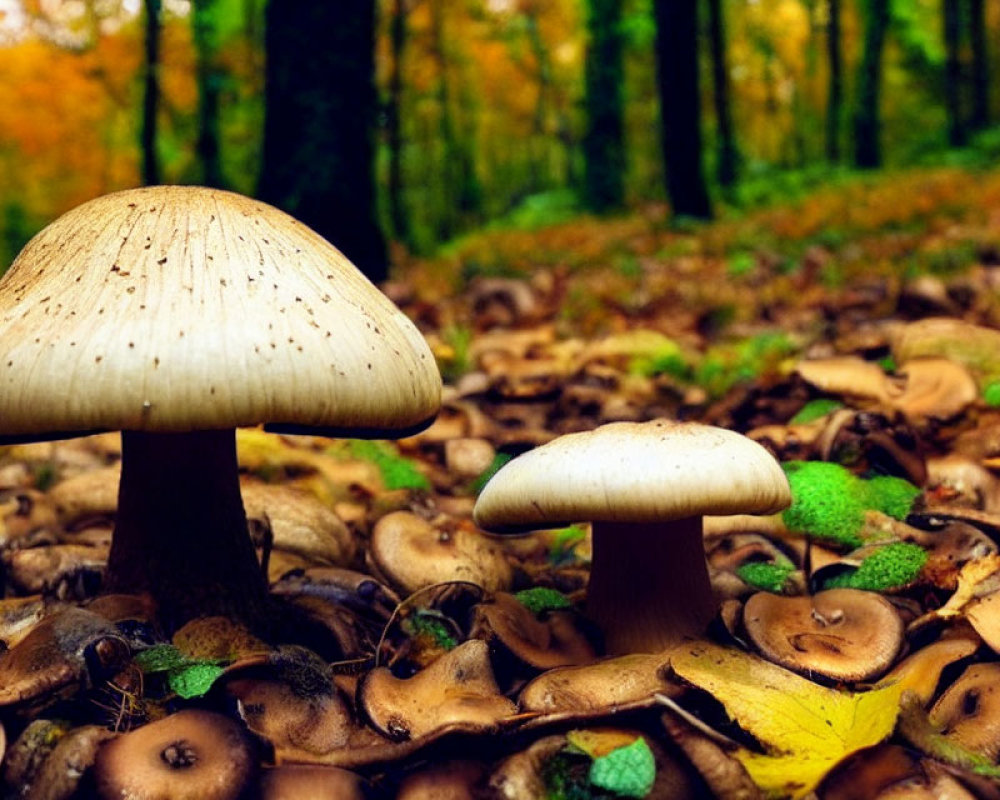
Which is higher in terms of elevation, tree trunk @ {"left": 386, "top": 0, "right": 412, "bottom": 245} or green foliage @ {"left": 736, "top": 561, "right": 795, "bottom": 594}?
tree trunk @ {"left": 386, "top": 0, "right": 412, "bottom": 245}

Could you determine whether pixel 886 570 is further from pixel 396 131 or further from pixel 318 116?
pixel 396 131

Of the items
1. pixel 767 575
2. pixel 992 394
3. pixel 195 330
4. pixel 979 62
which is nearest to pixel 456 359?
pixel 992 394

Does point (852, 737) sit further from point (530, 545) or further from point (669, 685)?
point (530, 545)

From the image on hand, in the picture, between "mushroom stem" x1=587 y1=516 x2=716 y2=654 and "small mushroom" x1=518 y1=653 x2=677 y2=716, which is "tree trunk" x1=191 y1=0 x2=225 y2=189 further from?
"small mushroom" x1=518 y1=653 x2=677 y2=716

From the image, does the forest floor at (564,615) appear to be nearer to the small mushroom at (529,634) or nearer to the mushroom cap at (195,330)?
the small mushroom at (529,634)

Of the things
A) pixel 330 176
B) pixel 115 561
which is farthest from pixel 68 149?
pixel 115 561

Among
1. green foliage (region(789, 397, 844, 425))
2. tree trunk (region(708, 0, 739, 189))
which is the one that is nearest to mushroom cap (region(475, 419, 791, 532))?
green foliage (region(789, 397, 844, 425))
